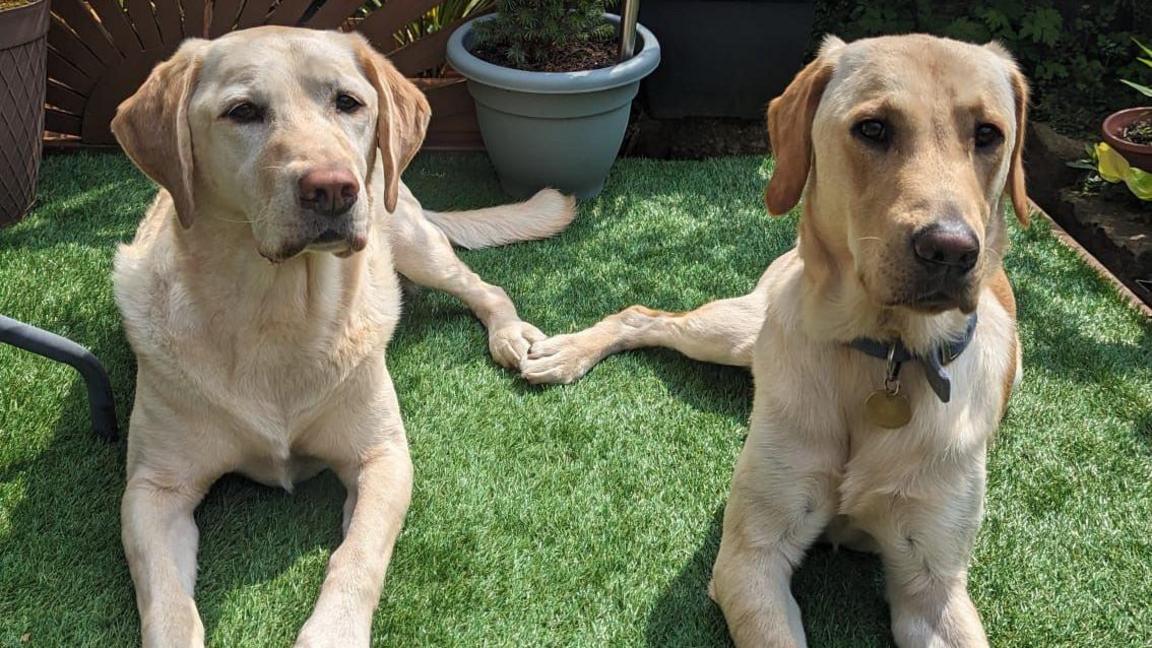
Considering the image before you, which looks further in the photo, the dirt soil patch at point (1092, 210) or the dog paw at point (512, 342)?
the dirt soil patch at point (1092, 210)

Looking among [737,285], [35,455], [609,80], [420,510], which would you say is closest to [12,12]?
[35,455]

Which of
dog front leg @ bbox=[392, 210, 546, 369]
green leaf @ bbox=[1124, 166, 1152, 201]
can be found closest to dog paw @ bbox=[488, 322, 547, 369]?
dog front leg @ bbox=[392, 210, 546, 369]

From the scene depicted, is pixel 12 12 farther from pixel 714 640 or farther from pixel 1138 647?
pixel 1138 647

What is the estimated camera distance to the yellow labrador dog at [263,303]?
225cm

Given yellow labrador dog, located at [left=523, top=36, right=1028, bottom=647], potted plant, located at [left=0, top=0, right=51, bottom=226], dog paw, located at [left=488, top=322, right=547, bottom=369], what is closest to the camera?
yellow labrador dog, located at [left=523, top=36, right=1028, bottom=647]

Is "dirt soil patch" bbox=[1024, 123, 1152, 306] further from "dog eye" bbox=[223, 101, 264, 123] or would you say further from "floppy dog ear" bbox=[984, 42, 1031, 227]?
"dog eye" bbox=[223, 101, 264, 123]

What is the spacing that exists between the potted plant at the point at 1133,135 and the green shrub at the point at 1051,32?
0.70m

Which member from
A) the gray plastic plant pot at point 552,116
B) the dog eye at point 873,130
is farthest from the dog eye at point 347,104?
the gray plastic plant pot at point 552,116

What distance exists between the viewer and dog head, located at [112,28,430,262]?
2236 millimetres

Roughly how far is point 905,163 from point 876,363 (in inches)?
18.5

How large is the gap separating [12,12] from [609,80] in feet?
7.39

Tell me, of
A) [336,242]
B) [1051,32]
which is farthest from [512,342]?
[1051,32]

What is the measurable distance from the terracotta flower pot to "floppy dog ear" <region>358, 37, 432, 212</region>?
3213 mm

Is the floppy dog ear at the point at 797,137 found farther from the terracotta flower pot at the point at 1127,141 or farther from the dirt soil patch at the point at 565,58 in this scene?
the terracotta flower pot at the point at 1127,141
